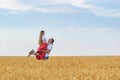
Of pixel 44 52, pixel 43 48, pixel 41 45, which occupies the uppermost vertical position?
pixel 41 45

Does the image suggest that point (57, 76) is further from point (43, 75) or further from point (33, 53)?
point (33, 53)

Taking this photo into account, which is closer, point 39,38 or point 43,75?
point 43,75

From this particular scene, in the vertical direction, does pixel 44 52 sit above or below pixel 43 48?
below

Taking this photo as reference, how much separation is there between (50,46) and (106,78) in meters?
7.18

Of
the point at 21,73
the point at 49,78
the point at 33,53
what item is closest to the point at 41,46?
the point at 33,53

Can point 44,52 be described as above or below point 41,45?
below

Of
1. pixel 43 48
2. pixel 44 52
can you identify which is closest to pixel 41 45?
pixel 43 48

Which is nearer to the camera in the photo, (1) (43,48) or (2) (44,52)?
(1) (43,48)

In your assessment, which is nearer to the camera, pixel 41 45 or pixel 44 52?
pixel 41 45

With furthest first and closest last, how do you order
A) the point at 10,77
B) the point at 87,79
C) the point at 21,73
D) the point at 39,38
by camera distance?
1. the point at 39,38
2. the point at 21,73
3. the point at 10,77
4. the point at 87,79

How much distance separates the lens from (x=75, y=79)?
7891 mm

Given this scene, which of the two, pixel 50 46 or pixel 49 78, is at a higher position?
pixel 50 46

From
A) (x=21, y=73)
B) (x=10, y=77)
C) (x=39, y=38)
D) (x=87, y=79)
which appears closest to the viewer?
(x=87, y=79)

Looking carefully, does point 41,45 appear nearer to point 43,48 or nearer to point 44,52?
point 43,48
